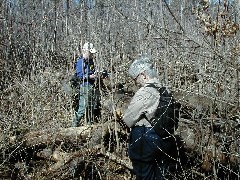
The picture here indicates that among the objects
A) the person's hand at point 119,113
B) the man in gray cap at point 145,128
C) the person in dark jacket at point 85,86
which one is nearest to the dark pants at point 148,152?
the man in gray cap at point 145,128

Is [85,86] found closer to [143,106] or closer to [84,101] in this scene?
[84,101]

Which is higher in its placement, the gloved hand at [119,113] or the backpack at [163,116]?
the backpack at [163,116]

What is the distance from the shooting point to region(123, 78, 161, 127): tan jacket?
3.13 metres

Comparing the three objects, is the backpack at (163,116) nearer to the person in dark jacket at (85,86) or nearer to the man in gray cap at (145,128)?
the man in gray cap at (145,128)

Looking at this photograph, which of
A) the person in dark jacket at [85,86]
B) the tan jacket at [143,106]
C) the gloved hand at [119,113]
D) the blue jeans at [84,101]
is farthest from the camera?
the blue jeans at [84,101]

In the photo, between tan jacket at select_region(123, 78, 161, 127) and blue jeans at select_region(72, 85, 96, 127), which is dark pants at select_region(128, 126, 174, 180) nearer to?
tan jacket at select_region(123, 78, 161, 127)

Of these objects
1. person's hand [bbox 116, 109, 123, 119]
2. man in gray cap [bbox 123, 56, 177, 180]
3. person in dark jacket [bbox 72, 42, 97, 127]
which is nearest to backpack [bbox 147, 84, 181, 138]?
man in gray cap [bbox 123, 56, 177, 180]

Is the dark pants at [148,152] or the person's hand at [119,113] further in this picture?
the person's hand at [119,113]

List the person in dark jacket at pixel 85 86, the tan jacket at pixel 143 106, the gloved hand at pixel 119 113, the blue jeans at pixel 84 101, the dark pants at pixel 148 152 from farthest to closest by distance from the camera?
1. the blue jeans at pixel 84 101
2. the person in dark jacket at pixel 85 86
3. the gloved hand at pixel 119 113
4. the dark pants at pixel 148 152
5. the tan jacket at pixel 143 106

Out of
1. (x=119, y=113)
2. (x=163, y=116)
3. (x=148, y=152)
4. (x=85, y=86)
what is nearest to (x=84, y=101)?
(x=85, y=86)

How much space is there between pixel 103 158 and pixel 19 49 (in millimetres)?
5971

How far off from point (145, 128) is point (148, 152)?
0.73 ft

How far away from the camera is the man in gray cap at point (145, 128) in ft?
10.3

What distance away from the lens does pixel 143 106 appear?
316 centimetres
